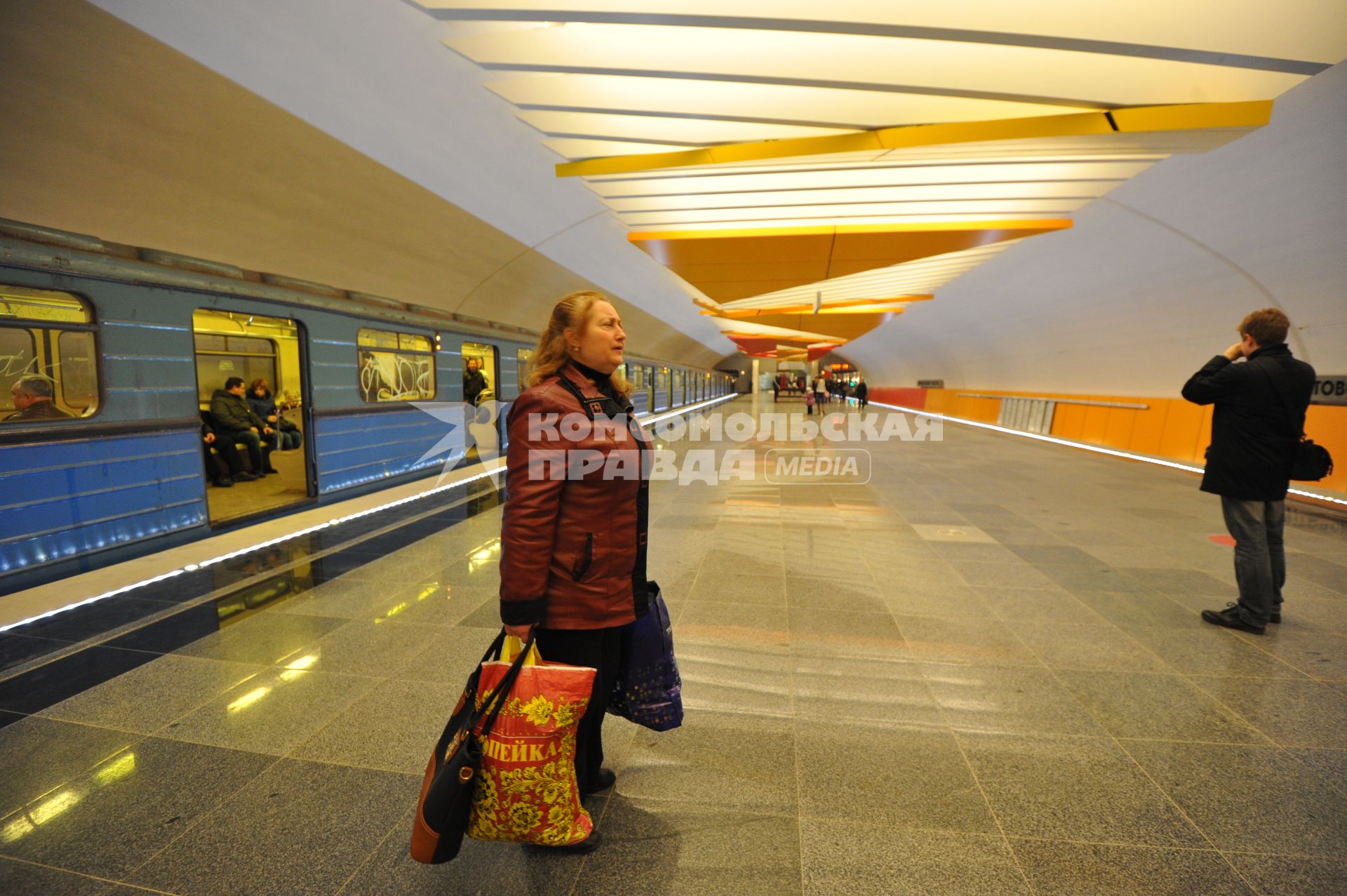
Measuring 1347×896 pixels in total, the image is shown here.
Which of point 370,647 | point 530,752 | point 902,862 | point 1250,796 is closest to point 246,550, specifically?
point 370,647

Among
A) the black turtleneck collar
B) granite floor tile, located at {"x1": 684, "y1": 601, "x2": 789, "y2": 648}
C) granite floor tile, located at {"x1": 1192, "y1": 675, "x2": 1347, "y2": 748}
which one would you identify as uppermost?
the black turtleneck collar

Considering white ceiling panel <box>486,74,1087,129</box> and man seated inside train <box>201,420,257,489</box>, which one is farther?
man seated inside train <box>201,420,257,489</box>

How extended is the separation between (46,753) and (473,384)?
30.9 feet

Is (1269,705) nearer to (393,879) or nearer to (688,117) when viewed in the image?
(393,879)

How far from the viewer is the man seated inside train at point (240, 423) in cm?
838

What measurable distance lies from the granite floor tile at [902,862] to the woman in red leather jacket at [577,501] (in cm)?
81

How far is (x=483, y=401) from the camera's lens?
11312mm

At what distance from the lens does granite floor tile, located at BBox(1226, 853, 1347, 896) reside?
180cm

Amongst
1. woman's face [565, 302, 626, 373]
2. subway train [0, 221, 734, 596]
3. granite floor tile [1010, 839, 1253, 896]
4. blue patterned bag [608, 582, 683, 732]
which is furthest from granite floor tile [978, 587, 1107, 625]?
subway train [0, 221, 734, 596]

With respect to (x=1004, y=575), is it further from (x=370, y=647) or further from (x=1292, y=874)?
(x=370, y=647)

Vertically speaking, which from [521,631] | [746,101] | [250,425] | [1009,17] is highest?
[746,101]

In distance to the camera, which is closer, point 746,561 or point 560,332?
point 560,332

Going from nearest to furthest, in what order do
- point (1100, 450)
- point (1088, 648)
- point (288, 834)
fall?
point (288, 834)
point (1088, 648)
point (1100, 450)

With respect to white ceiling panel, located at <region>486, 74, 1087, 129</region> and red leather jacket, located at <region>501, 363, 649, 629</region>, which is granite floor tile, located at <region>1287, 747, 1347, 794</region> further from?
white ceiling panel, located at <region>486, 74, 1087, 129</region>
